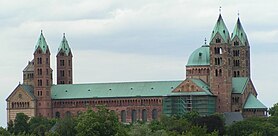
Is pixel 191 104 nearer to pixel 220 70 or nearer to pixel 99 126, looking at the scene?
pixel 220 70

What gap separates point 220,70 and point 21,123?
1289 inches

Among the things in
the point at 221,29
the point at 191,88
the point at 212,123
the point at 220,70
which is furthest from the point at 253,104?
the point at 212,123

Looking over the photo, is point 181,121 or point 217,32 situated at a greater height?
point 217,32

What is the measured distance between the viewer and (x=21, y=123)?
190500 mm

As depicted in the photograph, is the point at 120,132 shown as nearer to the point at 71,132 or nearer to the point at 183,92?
the point at 71,132

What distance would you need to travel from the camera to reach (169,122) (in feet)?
554

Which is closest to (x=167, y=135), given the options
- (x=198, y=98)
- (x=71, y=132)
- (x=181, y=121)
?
(x=71, y=132)

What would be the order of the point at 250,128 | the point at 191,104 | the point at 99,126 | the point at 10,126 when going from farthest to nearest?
the point at 191,104, the point at 10,126, the point at 250,128, the point at 99,126

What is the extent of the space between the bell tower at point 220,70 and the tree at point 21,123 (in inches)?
1188

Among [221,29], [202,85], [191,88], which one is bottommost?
[191,88]

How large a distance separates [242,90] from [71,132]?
183 feet

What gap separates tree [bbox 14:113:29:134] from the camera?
187 meters

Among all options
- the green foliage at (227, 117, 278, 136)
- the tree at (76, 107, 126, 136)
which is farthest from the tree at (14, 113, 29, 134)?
the tree at (76, 107, 126, 136)

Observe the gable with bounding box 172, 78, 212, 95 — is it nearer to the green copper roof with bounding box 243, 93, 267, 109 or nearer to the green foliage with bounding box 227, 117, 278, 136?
the green copper roof with bounding box 243, 93, 267, 109
